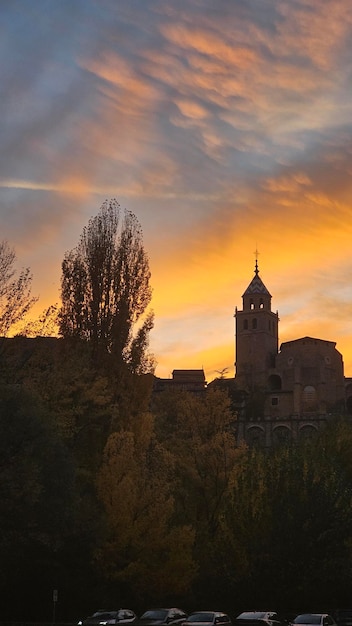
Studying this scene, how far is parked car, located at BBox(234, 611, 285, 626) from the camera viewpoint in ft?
94.8

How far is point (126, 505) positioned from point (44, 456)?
33.4ft

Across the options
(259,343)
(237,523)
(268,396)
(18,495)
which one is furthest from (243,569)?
(259,343)

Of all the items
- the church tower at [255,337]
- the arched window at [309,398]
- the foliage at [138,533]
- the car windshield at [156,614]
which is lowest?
the car windshield at [156,614]

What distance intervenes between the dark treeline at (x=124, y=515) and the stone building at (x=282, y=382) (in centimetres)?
8710

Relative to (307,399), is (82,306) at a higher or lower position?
lower

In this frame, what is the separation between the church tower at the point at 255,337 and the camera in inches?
6171

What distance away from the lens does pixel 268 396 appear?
149m

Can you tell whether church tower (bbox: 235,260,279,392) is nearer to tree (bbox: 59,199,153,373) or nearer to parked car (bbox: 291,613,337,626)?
tree (bbox: 59,199,153,373)

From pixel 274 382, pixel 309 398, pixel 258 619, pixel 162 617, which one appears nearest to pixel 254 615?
pixel 258 619

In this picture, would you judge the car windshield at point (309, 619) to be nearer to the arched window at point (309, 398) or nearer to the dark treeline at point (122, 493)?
the dark treeline at point (122, 493)

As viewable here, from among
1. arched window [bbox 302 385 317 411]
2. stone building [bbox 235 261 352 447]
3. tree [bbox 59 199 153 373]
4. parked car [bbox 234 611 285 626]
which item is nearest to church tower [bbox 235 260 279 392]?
stone building [bbox 235 261 352 447]

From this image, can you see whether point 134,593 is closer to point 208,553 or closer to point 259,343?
point 208,553

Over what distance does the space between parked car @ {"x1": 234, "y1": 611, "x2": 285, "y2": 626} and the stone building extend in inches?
3959

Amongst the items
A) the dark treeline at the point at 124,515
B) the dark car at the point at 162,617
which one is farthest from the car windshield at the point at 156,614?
the dark treeline at the point at 124,515
